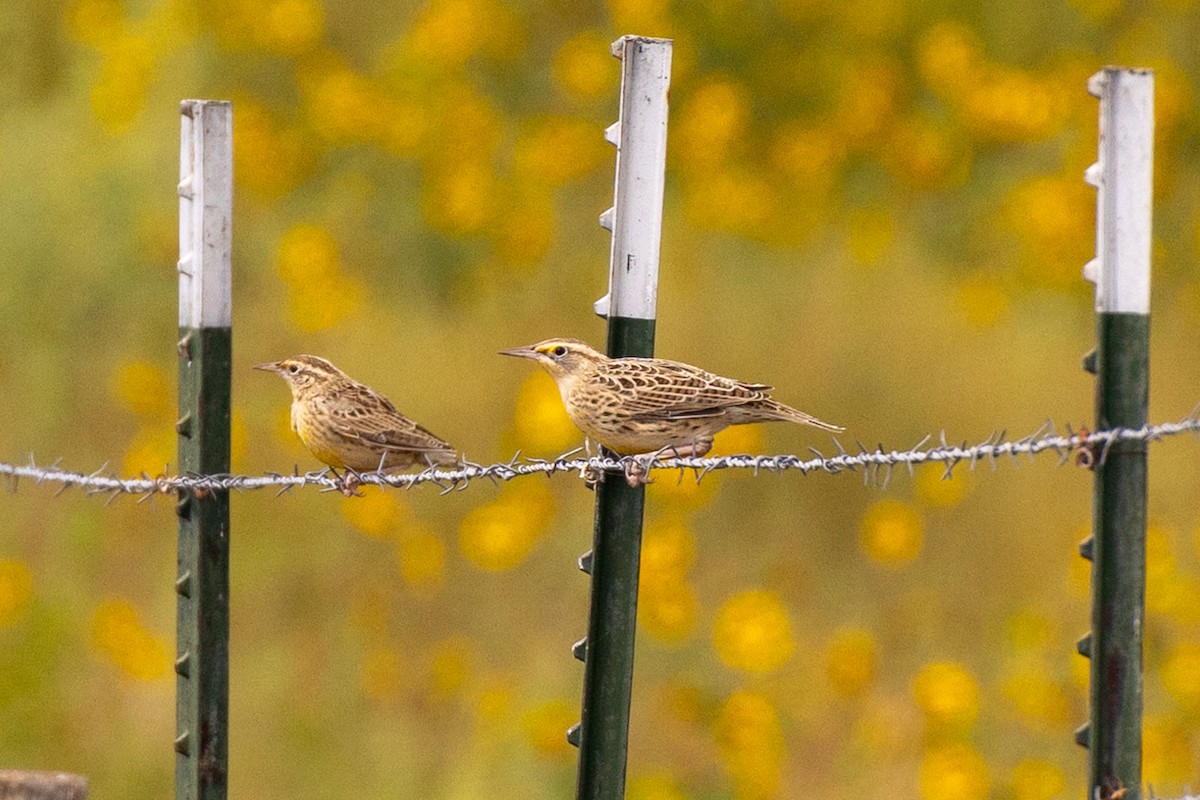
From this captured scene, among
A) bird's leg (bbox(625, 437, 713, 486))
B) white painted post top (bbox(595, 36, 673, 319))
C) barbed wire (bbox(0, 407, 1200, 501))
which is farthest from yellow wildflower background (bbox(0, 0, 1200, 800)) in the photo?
white painted post top (bbox(595, 36, 673, 319))

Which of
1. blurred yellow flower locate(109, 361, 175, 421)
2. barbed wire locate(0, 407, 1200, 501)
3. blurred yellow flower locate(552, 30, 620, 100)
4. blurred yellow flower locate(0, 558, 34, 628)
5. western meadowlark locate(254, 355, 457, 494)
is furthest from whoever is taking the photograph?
blurred yellow flower locate(552, 30, 620, 100)

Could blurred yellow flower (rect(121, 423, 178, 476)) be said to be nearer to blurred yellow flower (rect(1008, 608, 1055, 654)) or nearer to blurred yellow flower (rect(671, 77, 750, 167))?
blurred yellow flower (rect(671, 77, 750, 167))

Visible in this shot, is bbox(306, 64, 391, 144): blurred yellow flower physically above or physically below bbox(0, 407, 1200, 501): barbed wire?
above

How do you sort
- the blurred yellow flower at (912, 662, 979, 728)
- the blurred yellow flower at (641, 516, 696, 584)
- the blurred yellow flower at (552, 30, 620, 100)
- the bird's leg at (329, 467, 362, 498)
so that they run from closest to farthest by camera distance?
the bird's leg at (329, 467, 362, 498) < the blurred yellow flower at (912, 662, 979, 728) < the blurred yellow flower at (641, 516, 696, 584) < the blurred yellow flower at (552, 30, 620, 100)

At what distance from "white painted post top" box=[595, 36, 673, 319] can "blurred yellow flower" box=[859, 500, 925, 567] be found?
3.78m

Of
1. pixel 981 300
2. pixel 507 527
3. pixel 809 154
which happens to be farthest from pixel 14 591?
pixel 981 300

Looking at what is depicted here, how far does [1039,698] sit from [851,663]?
30.6 inches

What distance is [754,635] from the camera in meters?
8.53

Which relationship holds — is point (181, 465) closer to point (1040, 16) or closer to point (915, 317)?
point (915, 317)

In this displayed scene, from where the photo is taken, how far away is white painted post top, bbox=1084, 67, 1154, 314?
489 centimetres

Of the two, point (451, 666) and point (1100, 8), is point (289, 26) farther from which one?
point (1100, 8)

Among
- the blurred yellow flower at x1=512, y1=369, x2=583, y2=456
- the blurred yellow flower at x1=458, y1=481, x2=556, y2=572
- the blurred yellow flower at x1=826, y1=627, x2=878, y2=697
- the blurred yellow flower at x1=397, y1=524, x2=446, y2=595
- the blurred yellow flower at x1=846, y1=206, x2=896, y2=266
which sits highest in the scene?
the blurred yellow flower at x1=846, y1=206, x2=896, y2=266

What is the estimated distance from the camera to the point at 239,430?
30.6 ft

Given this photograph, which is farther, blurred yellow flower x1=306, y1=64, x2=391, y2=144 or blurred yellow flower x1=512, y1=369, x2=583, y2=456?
blurred yellow flower x1=306, y1=64, x2=391, y2=144
